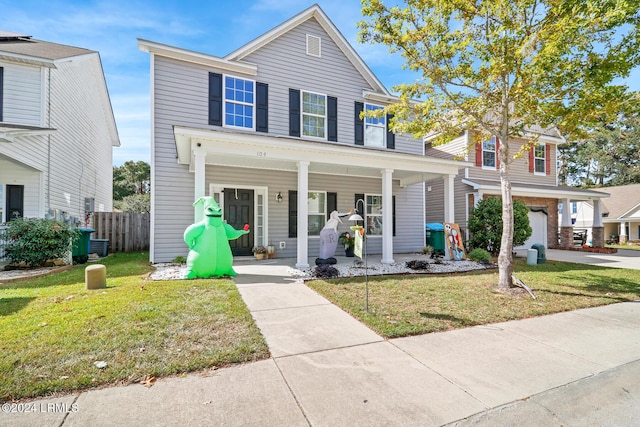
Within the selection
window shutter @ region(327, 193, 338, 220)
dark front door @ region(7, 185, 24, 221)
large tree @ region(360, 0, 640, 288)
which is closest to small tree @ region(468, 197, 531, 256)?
large tree @ region(360, 0, 640, 288)

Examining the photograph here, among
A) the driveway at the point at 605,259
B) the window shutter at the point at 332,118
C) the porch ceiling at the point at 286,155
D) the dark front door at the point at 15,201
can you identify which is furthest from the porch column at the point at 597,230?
the dark front door at the point at 15,201

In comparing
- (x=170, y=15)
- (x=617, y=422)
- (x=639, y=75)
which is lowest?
(x=617, y=422)

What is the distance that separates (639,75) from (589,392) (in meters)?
7.53

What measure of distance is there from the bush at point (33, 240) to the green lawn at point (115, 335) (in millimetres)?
2655

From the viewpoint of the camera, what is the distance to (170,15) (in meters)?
7.52

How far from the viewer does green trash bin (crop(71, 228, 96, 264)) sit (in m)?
8.71

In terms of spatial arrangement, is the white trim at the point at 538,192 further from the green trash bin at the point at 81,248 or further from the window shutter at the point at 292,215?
the green trash bin at the point at 81,248

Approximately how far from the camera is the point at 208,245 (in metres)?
6.20

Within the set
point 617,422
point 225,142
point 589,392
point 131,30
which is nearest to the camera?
point 617,422

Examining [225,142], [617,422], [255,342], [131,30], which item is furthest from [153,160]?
[617,422]

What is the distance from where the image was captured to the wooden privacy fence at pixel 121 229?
1161 cm

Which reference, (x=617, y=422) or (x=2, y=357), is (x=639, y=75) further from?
(x=2, y=357)

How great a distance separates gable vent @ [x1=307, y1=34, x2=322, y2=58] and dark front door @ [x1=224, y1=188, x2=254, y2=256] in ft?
18.3

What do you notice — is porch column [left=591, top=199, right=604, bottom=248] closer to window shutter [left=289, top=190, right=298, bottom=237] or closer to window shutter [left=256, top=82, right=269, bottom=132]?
window shutter [left=289, top=190, right=298, bottom=237]
